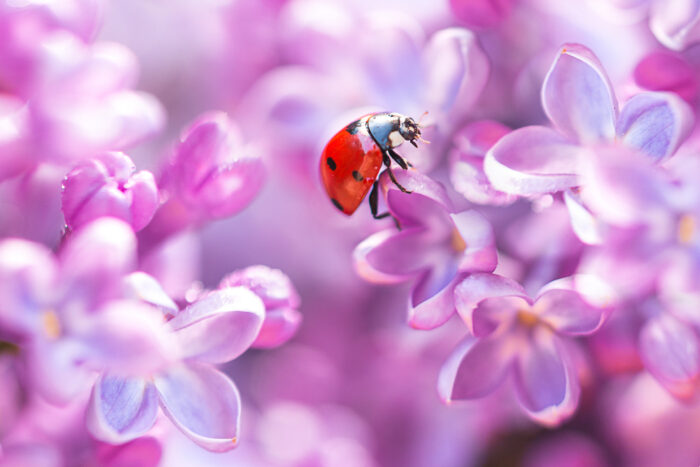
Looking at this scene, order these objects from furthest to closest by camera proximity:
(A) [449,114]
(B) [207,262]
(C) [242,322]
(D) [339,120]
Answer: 1. (B) [207,262]
2. (D) [339,120]
3. (A) [449,114]
4. (C) [242,322]

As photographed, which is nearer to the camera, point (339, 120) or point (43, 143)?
point (43, 143)

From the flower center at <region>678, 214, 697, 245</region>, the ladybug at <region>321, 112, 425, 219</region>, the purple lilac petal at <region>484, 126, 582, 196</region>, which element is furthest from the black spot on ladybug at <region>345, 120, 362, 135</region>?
the flower center at <region>678, 214, 697, 245</region>

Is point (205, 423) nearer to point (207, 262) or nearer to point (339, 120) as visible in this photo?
point (339, 120)

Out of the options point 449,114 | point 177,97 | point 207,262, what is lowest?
point 207,262

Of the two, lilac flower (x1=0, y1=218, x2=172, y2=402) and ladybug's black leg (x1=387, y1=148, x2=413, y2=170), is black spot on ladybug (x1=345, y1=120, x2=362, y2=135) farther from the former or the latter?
lilac flower (x1=0, y1=218, x2=172, y2=402)

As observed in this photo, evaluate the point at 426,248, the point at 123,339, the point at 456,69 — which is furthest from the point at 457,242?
the point at 123,339


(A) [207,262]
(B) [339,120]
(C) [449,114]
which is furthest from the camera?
(A) [207,262]

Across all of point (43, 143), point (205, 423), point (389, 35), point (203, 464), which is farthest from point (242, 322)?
point (203, 464)

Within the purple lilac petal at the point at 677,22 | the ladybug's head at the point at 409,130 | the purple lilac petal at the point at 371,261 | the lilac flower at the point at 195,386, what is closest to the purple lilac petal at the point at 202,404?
the lilac flower at the point at 195,386
